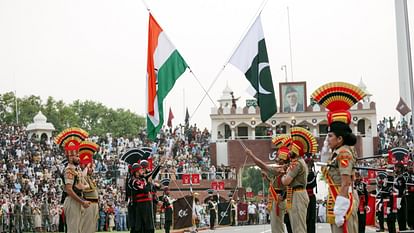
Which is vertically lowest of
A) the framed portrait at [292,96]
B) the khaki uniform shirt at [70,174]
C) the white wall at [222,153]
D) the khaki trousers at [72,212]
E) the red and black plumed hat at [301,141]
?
the khaki trousers at [72,212]

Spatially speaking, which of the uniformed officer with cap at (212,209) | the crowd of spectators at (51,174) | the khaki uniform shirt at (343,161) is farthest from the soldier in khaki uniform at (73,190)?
the uniformed officer with cap at (212,209)

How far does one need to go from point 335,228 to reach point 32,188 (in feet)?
99.3

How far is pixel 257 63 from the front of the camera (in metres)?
19.6

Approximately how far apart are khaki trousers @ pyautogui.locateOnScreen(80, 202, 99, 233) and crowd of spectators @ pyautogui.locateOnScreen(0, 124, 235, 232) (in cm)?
887

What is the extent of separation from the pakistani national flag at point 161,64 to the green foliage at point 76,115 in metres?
67.8

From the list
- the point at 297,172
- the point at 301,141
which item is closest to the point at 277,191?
the point at 301,141

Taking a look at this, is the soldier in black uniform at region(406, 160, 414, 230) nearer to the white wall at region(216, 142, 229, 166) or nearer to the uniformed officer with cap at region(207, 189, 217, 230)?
the uniformed officer with cap at region(207, 189, 217, 230)

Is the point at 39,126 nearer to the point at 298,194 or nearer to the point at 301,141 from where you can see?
the point at 301,141

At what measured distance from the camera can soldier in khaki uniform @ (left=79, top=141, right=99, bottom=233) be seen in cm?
1700

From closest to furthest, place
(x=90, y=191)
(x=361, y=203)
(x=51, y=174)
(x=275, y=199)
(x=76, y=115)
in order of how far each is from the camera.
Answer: (x=275, y=199), (x=90, y=191), (x=361, y=203), (x=51, y=174), (x=76, y=115)

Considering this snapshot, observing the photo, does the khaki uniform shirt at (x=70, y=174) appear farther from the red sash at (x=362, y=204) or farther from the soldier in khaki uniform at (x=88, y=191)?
the red sash at (x=362, y=204)

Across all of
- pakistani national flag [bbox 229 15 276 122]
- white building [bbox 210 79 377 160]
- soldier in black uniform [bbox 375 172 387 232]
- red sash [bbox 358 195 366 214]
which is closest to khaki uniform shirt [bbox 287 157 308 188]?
pakistani national flag [bbox 229 15 276 122]

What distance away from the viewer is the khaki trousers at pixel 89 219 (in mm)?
17234

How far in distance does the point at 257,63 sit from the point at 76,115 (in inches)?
3285
